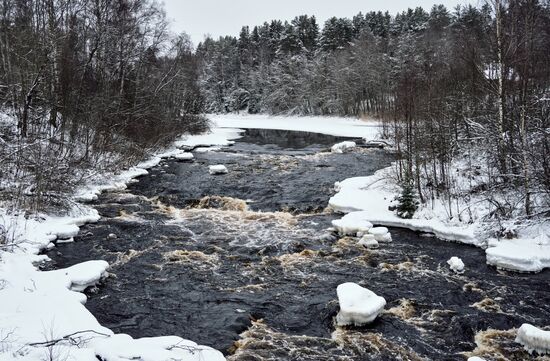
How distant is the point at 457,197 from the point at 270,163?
12.3 metres

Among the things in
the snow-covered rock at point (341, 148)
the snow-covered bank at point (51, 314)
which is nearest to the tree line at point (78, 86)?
the snow-covered bank at point (51, 314)

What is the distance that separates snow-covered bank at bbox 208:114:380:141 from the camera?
38844 millimetres

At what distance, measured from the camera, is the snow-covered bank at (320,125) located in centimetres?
3884

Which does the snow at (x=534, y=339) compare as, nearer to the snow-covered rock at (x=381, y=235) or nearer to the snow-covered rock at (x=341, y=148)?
the snow-covered rock at (x=381, y=235)

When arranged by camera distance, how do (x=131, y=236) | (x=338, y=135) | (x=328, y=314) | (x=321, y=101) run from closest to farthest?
(x=328, y=314)
(x=131, y=236)
(x=338, y=135)
(x=321, y=101)

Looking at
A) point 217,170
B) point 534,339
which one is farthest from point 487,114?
point 217,170

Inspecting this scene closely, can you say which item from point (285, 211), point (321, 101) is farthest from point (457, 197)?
point (321, 101)

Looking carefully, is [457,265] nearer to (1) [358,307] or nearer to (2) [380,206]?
(1) [358,307]

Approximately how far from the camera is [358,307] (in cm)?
766

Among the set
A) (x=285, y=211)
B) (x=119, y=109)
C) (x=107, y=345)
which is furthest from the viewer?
(x=119, y=109)

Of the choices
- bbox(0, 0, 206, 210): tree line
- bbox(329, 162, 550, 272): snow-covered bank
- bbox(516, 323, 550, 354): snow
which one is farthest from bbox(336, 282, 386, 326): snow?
bbox(0, 0, 206, 210): tree line

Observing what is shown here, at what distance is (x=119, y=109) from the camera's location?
2383cm

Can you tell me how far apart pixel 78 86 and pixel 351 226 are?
15.0 meters

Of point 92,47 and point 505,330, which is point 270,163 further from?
point 505,330
